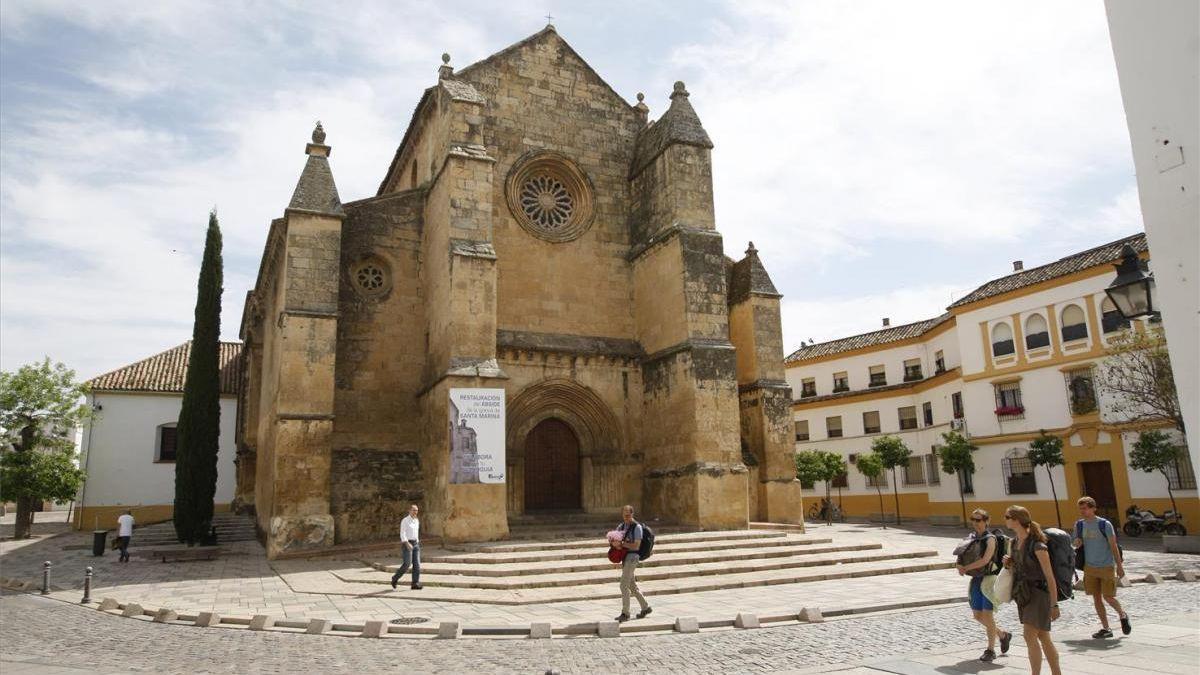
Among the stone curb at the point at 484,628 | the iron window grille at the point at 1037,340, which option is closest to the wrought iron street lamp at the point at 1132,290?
the stone curb at the point at 484,628

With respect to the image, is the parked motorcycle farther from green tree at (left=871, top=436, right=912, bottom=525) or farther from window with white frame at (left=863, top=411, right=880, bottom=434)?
window with white frame at (left=863, top=411, right=880, bottom=434)

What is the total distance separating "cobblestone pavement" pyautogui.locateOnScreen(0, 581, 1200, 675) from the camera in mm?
7055

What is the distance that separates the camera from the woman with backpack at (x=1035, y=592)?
5898 millimetres

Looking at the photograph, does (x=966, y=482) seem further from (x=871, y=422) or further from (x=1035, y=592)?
(x=1035, y=592)

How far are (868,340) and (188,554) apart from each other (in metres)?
31.0

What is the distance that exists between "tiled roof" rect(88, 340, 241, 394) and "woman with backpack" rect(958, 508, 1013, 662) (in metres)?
29.0

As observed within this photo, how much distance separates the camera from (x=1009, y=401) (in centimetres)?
2811

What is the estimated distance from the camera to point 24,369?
2462 centimetres

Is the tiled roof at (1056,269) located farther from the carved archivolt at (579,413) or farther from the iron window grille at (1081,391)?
the carved archivolt at (579,413)

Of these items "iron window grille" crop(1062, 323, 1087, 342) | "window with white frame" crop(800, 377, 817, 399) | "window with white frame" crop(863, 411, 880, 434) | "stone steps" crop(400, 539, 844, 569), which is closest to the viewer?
"stone steps" crop(400, 539, 844, 569)

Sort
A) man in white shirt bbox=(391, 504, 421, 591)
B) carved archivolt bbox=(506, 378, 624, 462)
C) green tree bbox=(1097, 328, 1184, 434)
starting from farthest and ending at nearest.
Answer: green tree bbox=(1097, 328, 1184, 434) → carved archivolt bbox=(506, 378, 624, 462) → man in white shirt bbox=(391, 504, 421, 591)

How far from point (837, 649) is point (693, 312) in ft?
34.6

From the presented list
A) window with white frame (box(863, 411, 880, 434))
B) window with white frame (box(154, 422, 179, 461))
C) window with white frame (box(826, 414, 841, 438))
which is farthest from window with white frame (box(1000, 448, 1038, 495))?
window with white frame (box(154, 422, 179, 461))

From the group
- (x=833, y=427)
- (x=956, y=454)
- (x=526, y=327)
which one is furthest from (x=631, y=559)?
(x=833, y=427)
